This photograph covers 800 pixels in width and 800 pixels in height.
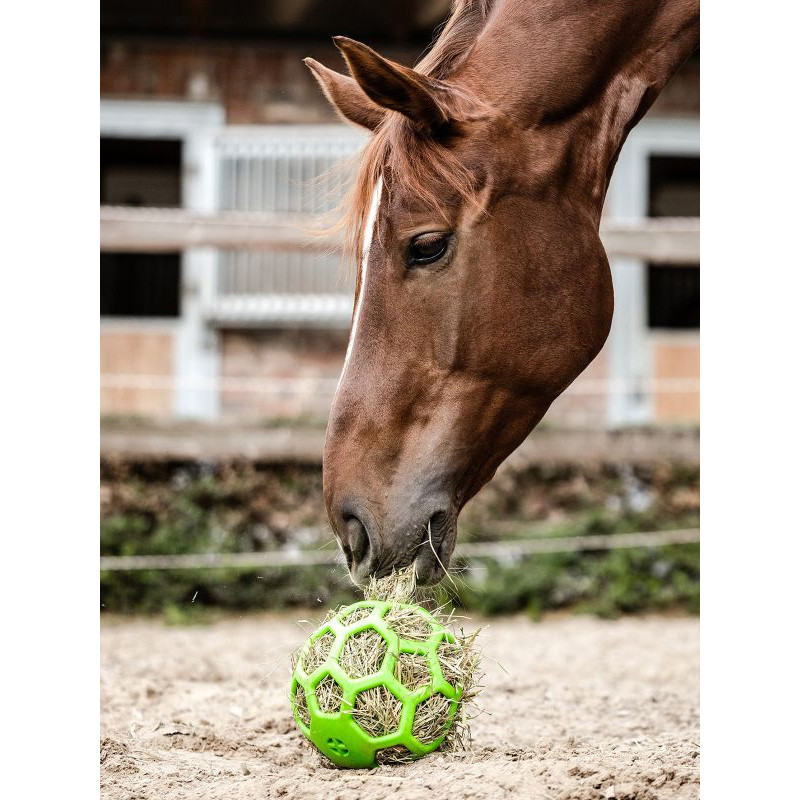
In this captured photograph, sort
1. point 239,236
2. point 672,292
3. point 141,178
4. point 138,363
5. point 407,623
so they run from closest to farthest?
point 407,623, point 239,236, point 138,363, point 672,292, point 141,178

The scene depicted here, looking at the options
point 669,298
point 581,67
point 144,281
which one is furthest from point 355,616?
point 144,281

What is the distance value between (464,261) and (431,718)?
953 millimetres

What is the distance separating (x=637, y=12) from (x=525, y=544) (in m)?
3.42

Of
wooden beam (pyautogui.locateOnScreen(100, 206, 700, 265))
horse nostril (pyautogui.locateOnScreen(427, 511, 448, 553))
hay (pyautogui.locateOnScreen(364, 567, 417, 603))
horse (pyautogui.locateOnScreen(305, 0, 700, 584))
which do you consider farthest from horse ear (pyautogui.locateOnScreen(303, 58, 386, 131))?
wooden beam (pyautogui.locateOnScreen(100, 206, 700, 265))

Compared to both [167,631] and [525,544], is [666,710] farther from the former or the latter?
[167,631]

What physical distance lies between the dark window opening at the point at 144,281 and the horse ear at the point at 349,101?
17.2 feet

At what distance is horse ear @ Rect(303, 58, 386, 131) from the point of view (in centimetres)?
230

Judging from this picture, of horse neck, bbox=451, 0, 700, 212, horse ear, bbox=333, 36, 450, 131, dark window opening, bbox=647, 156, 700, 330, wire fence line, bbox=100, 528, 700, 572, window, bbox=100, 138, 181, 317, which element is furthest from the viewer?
window, bbox=100, 138, 181, 317

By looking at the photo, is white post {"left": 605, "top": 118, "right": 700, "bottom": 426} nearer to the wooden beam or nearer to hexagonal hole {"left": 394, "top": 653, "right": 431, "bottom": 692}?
the wooden beam

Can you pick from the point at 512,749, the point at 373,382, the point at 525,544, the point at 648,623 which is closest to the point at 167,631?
the point at 525,544

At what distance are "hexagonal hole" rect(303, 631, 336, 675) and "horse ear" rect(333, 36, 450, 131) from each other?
3.65ft

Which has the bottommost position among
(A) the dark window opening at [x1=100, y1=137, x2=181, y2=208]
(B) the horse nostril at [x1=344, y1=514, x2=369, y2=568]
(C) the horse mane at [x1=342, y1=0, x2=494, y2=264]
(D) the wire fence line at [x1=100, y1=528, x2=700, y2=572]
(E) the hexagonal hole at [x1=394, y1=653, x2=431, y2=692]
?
(D) the wire fence line at [x1=100, y1=528, x2=700, y2=572]

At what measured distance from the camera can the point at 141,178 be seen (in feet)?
26.8

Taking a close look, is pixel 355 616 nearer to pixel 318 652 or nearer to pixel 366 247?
pixel 318 652
